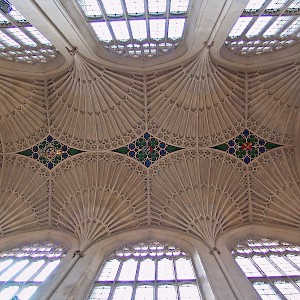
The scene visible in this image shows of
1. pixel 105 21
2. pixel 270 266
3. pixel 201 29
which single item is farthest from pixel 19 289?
pixel 201 29

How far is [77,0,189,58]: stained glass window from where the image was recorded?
11242 mm

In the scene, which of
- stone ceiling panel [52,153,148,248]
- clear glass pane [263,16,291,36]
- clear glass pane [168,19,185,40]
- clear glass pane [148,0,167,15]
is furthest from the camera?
stone ceiling panel [52,153,148,248]

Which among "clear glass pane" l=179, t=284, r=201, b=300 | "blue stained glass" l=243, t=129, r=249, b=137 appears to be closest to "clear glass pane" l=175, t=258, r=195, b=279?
"clear glass pane" l=179, t=284, r=201, b=300

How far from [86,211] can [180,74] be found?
23.1 ft

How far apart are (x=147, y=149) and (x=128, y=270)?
5.70 m

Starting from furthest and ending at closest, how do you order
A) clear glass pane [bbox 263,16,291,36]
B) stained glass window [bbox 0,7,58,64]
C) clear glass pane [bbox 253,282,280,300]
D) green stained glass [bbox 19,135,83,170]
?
green stained glass [bbox 19,135,83,170], clear glass pane [bbox 263,16,291,36], stained glass window [bbox 0,7,58,64], clear glass pane [bbox 253,282,280,300]

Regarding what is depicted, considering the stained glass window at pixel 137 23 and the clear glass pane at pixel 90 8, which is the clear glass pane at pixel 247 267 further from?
the clear glass pane at pixel 90 8

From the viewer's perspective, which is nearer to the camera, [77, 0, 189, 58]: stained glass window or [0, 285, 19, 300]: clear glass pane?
[0, 285, 19, 300]: clear glass pane

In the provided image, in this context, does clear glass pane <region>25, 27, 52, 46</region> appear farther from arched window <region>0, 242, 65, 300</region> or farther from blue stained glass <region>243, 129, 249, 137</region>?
blue stained glass <region>243, 129, 249, 137</region>

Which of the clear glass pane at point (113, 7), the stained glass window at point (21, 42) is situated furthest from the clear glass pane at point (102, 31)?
the stained glass window at point (21, 42)

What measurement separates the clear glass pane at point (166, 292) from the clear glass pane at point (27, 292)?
3.81 meters

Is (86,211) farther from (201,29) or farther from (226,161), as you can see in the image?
(201,29)

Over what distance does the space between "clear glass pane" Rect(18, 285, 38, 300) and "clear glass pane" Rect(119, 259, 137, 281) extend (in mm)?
2704

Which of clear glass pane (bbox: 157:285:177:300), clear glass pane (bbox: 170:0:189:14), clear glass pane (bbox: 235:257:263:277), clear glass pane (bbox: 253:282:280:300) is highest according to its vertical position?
clear glass pane (bbox: 170:0:189:14)
